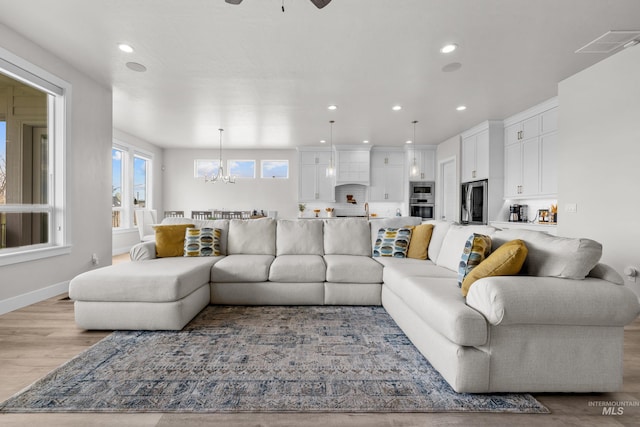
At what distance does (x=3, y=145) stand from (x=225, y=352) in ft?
10.1

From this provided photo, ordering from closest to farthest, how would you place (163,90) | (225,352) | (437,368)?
(437,368)
(225,352)
(163,90)

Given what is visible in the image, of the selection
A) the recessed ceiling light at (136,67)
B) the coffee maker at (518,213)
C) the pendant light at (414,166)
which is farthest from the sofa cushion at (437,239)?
the recessed ceiling light at (136,67)

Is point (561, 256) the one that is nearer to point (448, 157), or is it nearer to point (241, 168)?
point (448, 157)

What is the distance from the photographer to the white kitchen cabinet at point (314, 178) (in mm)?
8008

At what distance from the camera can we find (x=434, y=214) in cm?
796

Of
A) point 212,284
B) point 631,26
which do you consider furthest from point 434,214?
point 212,284

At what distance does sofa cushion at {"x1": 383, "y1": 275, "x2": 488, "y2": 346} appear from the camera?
5.21ft

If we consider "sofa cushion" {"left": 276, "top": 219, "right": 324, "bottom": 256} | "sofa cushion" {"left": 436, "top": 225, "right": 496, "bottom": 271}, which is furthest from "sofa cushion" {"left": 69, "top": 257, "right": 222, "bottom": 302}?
"sofa cushion" {"left": 436, "top": 225, "right": 496, "bottom": 271}

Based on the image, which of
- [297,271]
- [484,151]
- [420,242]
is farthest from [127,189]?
[484,151]

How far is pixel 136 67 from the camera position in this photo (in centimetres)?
358

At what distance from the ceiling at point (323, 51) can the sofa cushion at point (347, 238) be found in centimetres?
186

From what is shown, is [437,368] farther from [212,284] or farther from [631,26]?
[631,26]

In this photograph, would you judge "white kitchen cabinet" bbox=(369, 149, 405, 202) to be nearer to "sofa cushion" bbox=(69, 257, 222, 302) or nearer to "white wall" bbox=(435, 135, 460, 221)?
"white wall" bbox=(435, 135, 460, 221)

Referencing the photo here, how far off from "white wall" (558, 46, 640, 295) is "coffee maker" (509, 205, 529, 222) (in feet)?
5.21
